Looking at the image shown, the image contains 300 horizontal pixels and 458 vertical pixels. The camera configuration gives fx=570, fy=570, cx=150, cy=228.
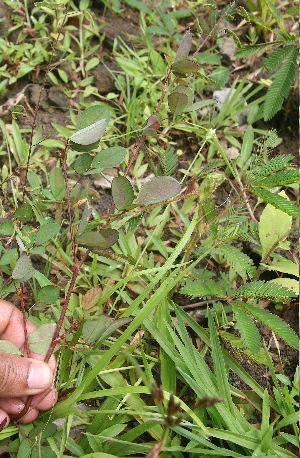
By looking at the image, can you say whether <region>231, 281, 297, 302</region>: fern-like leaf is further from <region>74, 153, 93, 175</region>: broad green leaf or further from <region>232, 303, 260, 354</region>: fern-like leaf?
<region>74, 153, 93, 175</region>: broad green leaf

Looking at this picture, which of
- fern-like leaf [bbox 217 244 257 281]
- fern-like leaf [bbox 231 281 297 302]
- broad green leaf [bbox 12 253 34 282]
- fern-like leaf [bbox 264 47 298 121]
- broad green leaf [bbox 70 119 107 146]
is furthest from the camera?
fern-like leaf [bbox 264 47 298 121]

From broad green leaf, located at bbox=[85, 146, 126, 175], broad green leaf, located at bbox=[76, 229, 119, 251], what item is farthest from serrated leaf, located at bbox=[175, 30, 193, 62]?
broad green leaf, located at bbox=[76, 229, 119, 251]

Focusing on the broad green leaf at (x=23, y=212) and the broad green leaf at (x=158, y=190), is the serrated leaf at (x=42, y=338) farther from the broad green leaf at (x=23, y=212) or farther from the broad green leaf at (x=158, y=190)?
the broad green leaf at (x=158, y=190)

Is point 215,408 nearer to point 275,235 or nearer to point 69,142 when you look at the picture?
point 275,235

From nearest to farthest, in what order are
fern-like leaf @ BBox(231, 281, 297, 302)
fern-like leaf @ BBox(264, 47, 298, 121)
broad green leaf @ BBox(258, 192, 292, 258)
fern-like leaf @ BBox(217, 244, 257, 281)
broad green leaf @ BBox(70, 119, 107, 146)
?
1. broad green leaf @ BBox(70, 119, 107, 146)
2. fern-like leaf @ BBox(231, 281, 297, 302)
3. fern-like leaf @ BBox(217, 244, 257, 281)
4. broad green leaf @ BBox(258, 192, 292, 258)
5. fern-like leaf @ BBox(264, 47, 298, 121)

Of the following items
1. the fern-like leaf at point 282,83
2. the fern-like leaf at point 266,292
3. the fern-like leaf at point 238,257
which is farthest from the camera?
the fern-like leaf at point 282,83

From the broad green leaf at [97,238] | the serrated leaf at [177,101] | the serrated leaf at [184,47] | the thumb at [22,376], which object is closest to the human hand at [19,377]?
the thumb at [22,376]
